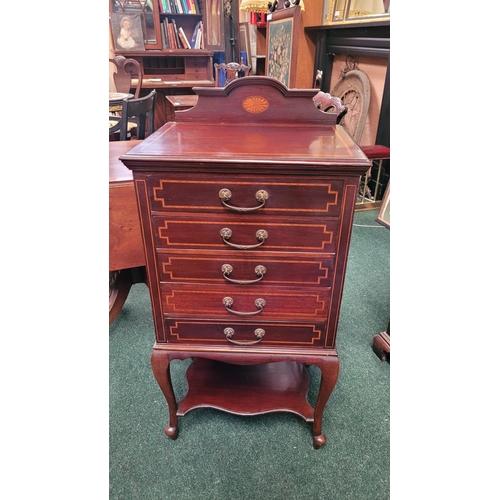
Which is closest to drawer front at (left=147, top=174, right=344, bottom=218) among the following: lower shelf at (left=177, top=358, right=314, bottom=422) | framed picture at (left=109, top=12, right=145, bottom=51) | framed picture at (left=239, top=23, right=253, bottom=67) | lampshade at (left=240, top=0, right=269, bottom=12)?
lower shelf at (left=177, top=358, right=314, bottom=422)

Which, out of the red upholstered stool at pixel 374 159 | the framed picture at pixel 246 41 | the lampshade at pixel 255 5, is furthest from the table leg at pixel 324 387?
the framed picture at pixel 246 41

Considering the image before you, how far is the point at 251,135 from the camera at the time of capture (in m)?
0.93

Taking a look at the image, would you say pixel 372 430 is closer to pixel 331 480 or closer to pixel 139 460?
pixel 331 480

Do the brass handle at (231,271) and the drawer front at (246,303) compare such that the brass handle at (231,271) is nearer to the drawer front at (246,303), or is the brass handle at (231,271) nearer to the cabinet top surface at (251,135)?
the drawer front at (246,303)

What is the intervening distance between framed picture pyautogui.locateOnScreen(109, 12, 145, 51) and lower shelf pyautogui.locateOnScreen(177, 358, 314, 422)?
4.24 meters

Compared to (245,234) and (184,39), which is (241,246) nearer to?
(245,234)

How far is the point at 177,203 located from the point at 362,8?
2700 millimetres

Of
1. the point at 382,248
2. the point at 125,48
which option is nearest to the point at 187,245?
the point at 382,248

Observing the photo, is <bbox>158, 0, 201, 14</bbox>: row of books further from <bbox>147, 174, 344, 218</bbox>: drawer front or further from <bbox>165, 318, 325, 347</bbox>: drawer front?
<bbox>165, 318, 325, 347</bbox>: drawer front

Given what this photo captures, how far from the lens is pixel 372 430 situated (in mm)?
1229

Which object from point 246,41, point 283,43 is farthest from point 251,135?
point 246,41

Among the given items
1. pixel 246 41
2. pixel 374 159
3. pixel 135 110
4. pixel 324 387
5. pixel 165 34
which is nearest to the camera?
pixel 324 387

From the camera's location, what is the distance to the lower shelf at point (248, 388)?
3.96ft

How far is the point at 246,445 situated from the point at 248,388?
18 centimetres
